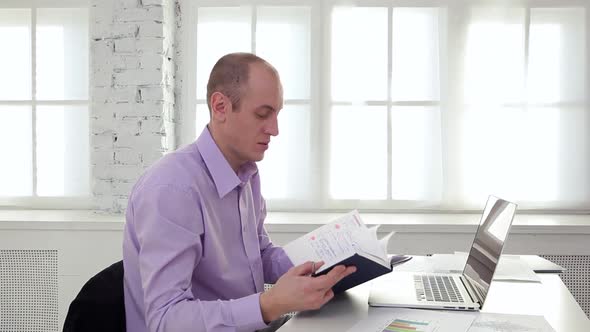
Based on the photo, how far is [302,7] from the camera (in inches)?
138

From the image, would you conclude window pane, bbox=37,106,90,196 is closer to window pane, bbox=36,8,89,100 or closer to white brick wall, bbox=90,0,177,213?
window pane, bbox=36,8,89,100

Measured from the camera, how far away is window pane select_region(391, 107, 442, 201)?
11.4 feet

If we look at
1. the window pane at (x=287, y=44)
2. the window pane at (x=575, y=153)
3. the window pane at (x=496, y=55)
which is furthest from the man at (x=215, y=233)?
the window pane at (x=575, y=153)

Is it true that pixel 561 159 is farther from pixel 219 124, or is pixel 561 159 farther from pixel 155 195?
pixel 155 195

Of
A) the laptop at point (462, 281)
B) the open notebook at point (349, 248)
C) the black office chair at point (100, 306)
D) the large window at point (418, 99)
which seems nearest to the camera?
the black office chair at point (100, 306)

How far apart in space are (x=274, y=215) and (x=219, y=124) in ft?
5.71

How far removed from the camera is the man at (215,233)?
138cm

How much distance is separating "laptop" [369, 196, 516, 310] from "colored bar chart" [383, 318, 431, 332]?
13cm

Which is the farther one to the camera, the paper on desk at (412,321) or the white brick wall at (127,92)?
the white brick wall at (127,92)

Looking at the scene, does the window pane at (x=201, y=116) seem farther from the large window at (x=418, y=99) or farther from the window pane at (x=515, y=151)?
the window pane at (x=515, y=151)

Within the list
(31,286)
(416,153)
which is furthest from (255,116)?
(31,286)

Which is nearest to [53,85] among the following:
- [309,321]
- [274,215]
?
[274,215]

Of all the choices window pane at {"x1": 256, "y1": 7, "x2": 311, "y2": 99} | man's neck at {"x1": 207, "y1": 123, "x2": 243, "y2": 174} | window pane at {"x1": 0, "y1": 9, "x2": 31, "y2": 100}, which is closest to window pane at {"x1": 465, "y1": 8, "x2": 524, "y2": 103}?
window pane at {"x1": 256, "y1": 7, "x2": 311, "y2": 99}

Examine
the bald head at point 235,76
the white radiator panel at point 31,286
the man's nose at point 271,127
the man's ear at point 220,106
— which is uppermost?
the bald head at point 235,76
